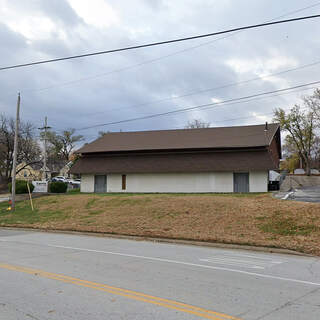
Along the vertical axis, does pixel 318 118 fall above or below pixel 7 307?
above

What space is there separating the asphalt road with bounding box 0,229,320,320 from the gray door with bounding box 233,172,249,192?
2303 centimetres

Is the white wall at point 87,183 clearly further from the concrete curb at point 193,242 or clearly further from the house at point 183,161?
the concrete curb at point 193,242

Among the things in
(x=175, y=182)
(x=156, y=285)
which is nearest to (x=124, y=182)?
(x=175, y=182)

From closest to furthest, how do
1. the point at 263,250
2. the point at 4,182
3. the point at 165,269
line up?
the point at 165,269 < the point at 263,250 < the point at 4,182

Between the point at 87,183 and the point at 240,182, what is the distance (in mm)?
16816

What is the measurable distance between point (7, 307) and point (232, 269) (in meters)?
5.18

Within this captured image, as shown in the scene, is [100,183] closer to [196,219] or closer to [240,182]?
[240,182]

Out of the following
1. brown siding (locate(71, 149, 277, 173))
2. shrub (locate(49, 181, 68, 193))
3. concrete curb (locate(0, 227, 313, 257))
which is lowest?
concrete curb (locate(0, 227, 313, 257))

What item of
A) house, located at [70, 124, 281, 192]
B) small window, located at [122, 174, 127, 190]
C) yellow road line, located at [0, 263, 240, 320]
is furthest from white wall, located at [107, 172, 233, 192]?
yellow road line, located at [0, 263, 240, 320]

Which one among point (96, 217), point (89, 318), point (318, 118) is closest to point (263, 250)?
point (89, 318)

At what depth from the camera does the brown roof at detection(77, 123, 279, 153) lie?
117 feet

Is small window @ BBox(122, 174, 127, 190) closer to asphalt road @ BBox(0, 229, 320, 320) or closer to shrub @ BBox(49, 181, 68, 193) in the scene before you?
shrub @ BBox(49, 181, 68, 193)

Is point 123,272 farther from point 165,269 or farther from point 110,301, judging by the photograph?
point 110,301

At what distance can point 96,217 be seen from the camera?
823 inches
